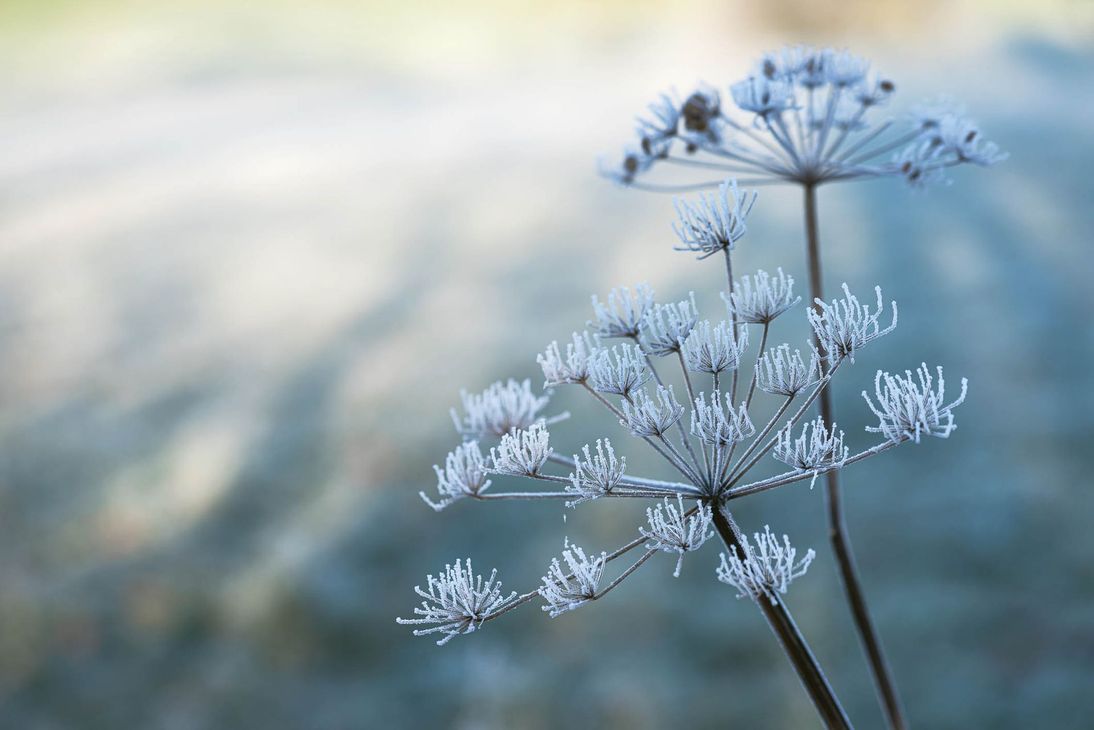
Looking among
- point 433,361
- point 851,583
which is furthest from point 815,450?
point 433,361

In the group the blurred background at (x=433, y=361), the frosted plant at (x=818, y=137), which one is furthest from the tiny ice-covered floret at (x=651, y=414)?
the blurred background at (x=433, y=361)

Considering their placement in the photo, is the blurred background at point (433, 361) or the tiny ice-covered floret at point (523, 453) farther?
the blurred background at point (433, 361)

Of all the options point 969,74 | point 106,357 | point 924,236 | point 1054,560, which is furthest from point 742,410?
point 969,74

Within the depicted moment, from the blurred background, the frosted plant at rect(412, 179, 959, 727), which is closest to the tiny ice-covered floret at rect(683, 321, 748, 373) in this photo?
the frosted plant at rect(412, 179, 959, 727)

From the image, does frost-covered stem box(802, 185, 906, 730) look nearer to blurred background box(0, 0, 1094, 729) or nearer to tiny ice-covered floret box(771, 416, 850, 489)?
tiny ice-covered floret box(771, 416, 850, 489)

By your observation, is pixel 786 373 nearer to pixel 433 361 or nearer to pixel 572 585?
pixel 572 585

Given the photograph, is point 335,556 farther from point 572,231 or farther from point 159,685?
point 572,231

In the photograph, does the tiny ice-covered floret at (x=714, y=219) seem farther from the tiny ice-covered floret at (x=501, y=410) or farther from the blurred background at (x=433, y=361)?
the blurred background at (x=433, y=361)
